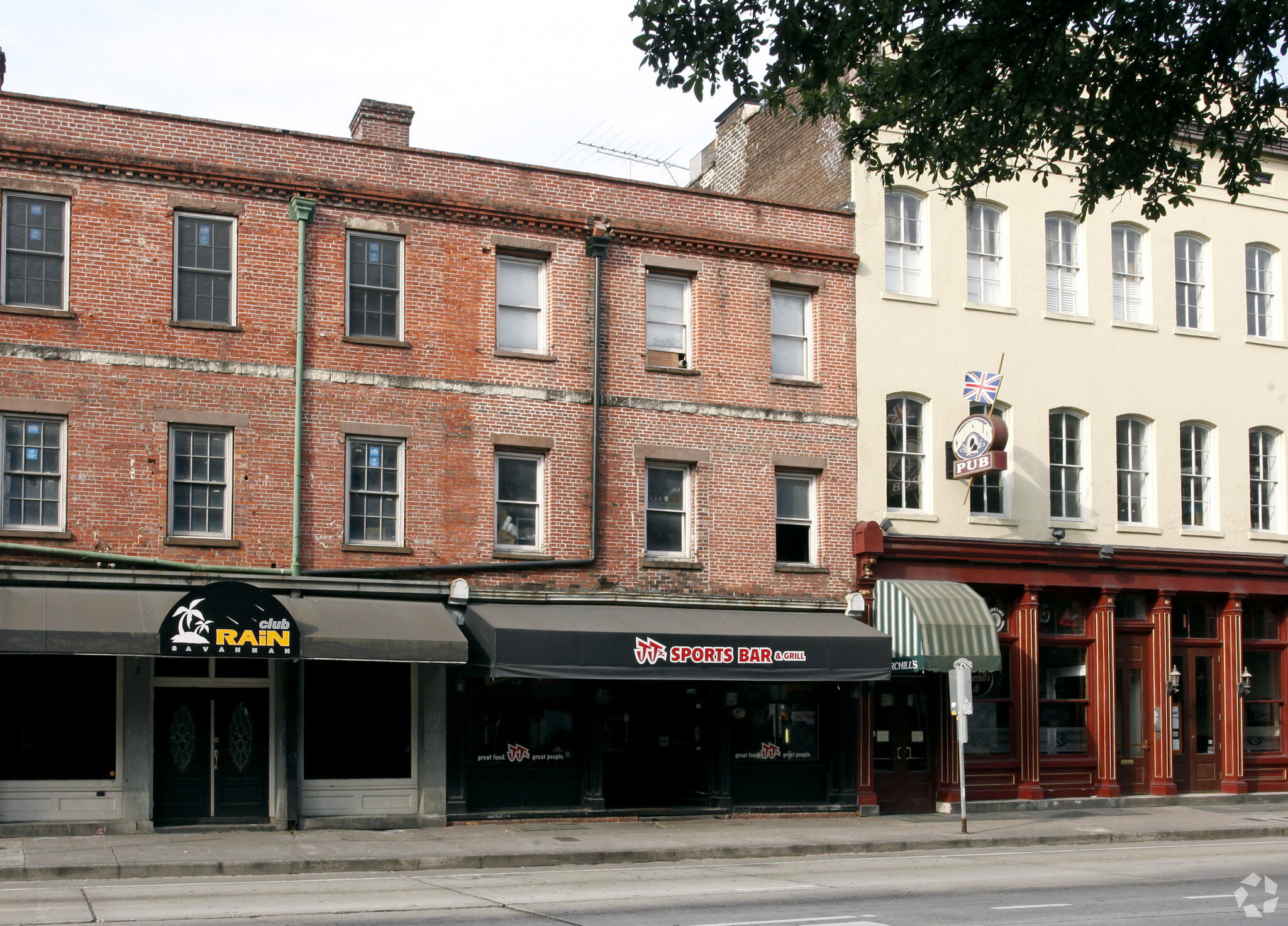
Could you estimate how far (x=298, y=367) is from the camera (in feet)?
69.5

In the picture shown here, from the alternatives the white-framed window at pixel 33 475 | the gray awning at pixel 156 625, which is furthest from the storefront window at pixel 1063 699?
the white-framed window at pixel 33 475

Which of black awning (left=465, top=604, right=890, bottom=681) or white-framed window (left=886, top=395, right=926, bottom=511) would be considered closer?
black awning (left=465, top=604, right=890, bottom=681)

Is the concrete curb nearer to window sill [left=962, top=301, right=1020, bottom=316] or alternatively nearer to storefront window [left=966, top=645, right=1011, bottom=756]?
storefront window [left=966, top=645, right=1011, bottom=756]

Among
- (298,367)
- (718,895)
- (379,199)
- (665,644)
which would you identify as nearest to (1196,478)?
(665,644)

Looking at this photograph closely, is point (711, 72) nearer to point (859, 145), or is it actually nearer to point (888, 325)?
point (859, 145)

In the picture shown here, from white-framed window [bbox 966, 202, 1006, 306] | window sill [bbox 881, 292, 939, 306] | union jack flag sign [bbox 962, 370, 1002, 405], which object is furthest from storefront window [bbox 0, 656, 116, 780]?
white-framed window [bbox 966, 202, 1006, 306]

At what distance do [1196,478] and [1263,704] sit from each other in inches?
180

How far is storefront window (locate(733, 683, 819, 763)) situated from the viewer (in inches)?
937

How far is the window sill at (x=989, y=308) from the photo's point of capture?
2631cm

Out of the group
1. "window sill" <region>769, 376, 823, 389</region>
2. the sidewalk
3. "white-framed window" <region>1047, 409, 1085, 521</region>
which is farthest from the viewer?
"white-framed window" <region>1047, 409, 1085, 521</region>

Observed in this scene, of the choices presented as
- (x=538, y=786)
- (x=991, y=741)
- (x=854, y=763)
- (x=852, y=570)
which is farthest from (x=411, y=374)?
(x=991, y=741)

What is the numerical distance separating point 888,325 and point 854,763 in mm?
7548

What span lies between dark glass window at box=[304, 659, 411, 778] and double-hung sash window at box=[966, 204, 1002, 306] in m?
12.5

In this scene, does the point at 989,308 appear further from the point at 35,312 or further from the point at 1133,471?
the point at 35,312
